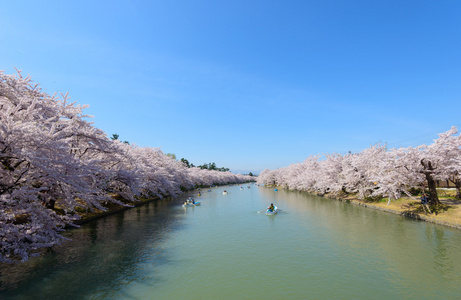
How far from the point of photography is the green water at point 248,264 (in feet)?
37.6

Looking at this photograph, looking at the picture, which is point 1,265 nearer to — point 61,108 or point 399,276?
point 61,108

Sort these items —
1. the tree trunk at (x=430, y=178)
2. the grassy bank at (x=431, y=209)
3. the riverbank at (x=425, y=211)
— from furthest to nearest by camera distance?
the tree trunk at (x=430, y=178) → the grassy bank at (x=431, y=209) → the riverbank at (x=425, y=211)

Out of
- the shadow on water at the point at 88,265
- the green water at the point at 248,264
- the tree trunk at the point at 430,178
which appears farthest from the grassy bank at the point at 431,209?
the shadow on water at the point at 88,265

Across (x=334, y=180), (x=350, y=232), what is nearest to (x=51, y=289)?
(x=350, y=232)

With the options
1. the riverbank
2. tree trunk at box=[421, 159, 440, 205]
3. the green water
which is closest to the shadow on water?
the green water

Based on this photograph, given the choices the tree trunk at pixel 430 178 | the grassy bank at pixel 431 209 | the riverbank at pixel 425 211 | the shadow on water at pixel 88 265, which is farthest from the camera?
the tree trunk at pixel 430 178

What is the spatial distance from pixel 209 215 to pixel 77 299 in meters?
22.6

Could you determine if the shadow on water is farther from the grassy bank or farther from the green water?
the grassy bank

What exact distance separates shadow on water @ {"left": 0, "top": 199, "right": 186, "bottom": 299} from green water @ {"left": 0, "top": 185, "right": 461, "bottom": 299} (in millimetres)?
58

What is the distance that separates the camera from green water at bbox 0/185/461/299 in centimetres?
1145

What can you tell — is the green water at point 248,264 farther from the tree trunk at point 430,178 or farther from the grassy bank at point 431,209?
the tree trunk at point 430,178

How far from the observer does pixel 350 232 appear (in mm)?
22297

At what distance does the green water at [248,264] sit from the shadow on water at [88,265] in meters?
0.06

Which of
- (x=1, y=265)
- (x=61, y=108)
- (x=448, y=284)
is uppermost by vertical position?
(x=61, y=108)
